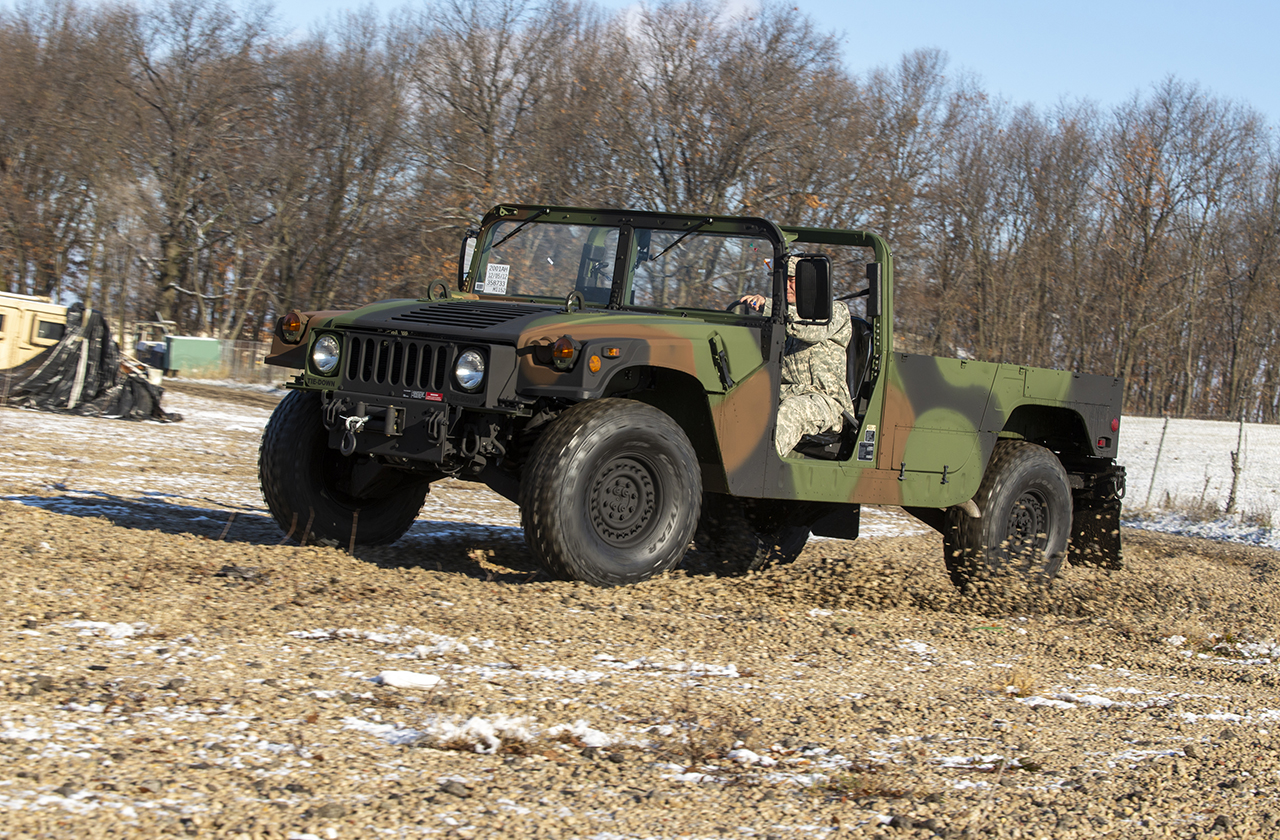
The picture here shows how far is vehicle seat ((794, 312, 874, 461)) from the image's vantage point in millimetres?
6992

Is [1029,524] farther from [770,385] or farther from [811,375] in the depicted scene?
[770,385]

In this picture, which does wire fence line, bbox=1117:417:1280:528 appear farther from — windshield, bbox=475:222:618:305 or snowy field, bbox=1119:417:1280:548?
windshield, bbox=475:222:618:305

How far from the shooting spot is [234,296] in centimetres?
4316

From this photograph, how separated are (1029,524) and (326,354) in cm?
478

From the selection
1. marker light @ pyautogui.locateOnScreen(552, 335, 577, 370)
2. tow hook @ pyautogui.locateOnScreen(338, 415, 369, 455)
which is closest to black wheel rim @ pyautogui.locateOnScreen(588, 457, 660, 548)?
marker light @ pyautogui.locateOnScreen(552, 335, 577, 370)

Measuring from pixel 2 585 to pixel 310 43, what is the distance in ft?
147

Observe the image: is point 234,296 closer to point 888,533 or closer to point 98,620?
point 888,533

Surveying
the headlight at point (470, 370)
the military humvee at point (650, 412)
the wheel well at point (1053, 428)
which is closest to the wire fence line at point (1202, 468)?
the wheel well at point (1053, 428)

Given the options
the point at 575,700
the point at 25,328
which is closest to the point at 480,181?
the point at 25,328

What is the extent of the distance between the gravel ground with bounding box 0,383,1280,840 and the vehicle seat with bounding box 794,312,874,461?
2.73 ft

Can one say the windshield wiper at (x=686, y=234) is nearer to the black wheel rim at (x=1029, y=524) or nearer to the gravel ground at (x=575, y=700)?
the gravel ground at (x=575, y=700)

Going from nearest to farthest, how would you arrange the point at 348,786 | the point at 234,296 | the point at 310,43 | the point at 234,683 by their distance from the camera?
the point at 348,786 < the point at 234,683 < the point at 234,296 < the point at 310,43

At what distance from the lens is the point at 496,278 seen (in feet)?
24.4

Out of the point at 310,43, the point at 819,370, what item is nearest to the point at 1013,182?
the point at 310,43
